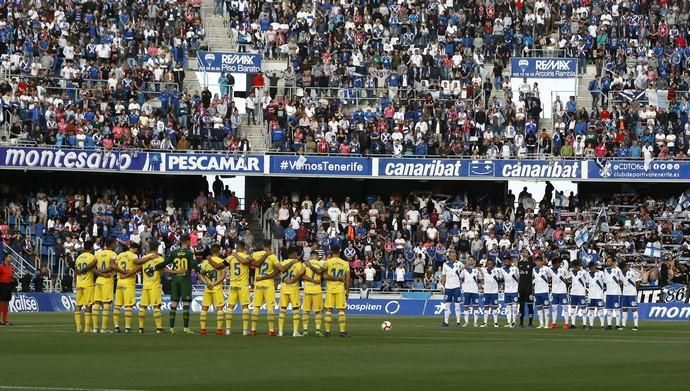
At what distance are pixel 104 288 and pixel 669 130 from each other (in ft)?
112

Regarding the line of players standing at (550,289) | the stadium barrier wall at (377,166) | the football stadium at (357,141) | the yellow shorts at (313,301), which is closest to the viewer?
the yellow shorts at (313,301)

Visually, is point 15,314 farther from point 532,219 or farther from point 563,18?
point 563,18

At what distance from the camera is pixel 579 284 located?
41812 mm

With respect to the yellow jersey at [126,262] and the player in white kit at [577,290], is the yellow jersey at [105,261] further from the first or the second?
the player in white kit at [577,290]

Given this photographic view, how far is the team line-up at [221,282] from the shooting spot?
32.4 metres

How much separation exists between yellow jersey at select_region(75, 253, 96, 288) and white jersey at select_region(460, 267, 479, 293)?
12.6 m

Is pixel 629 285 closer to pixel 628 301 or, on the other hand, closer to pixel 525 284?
pixel 628 301

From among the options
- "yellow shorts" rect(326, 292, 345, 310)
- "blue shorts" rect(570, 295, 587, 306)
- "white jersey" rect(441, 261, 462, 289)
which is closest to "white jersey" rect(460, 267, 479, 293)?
"white jersey" rect(441, 261, 462, 289)

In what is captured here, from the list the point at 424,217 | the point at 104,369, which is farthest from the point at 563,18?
the point at 104,369

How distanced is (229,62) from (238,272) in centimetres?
3103

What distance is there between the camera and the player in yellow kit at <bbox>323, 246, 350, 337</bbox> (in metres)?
32.4

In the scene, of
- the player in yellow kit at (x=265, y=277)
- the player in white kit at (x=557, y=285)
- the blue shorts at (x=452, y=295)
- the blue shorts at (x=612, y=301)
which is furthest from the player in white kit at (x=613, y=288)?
the player in yellow kit at (x=265, y=277)

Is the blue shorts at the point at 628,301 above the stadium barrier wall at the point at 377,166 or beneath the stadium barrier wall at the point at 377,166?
beneath

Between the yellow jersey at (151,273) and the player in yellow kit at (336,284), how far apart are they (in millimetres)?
3852
